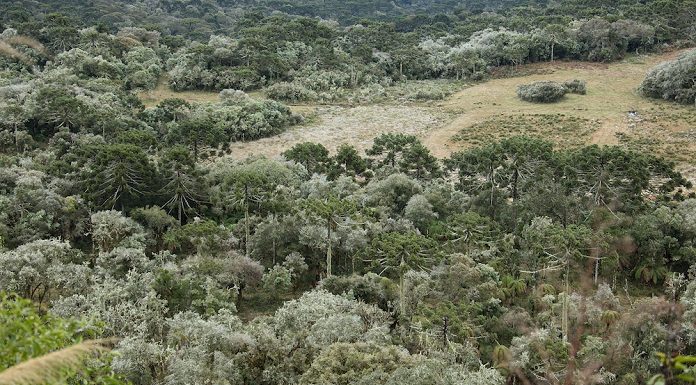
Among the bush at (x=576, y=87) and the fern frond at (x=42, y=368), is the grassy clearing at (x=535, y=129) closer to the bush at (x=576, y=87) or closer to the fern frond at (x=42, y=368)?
the bush at (x=576, y=87)

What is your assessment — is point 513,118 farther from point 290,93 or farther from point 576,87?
point 290,93

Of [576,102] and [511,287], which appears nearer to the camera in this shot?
[511,287]

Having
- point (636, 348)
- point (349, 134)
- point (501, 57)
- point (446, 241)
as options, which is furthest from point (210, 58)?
point (636, 348)

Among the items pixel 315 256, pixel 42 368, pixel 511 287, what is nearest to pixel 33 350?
pixel 42 368

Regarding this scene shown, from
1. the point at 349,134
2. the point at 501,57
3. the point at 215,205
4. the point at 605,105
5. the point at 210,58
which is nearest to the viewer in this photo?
the point at 215,205

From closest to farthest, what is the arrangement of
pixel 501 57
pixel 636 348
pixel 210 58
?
pixel 636 348, pixel 210 58, pixel 501 57

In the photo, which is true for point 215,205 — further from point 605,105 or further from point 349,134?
point 605,105

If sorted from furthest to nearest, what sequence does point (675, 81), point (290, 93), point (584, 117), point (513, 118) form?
point (290, 93) → point (675, 81) → point (513, 118) → point (584, 117)
